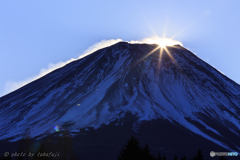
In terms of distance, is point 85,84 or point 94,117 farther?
point 85,84

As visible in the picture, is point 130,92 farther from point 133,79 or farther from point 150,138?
point 150,138

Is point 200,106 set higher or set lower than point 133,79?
lower

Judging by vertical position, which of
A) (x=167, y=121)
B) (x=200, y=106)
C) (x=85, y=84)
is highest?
(x=85, y=84)

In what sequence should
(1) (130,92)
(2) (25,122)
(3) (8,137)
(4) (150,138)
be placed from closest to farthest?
(4) (150,138), (3) (8,137), (2) (25,122), (1) (130,92)

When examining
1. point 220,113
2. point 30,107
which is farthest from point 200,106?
point 30,107

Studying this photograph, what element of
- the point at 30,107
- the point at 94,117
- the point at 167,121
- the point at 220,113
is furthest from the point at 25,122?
the point at 220,113

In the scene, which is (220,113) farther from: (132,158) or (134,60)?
(132,158)

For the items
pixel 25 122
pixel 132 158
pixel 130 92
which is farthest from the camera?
pixel 130 92
